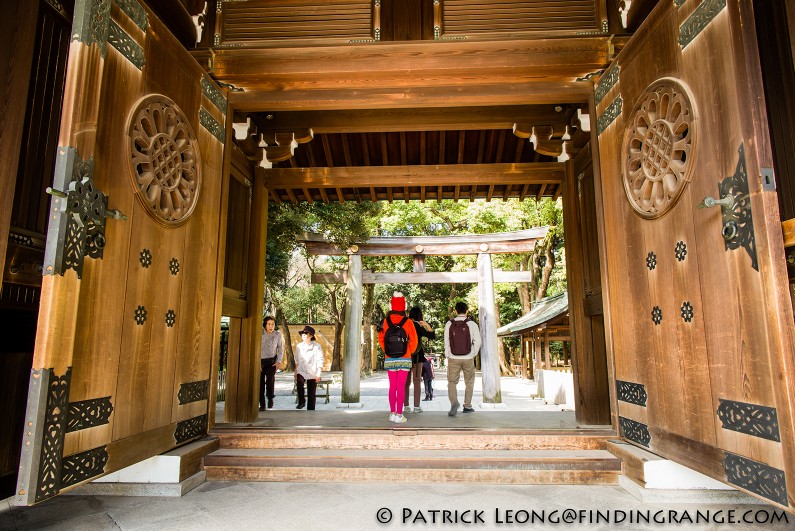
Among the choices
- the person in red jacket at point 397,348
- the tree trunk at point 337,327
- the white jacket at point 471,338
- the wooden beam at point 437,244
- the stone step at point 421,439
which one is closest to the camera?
the stone step at point 421,439

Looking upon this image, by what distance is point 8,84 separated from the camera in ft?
8.77

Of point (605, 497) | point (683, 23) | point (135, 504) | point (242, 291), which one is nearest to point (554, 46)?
point (683, 23)

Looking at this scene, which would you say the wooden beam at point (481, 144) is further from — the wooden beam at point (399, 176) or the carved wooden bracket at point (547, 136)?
the carved wooden bracket at point (547, 136)

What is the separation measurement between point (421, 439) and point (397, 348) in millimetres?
1394

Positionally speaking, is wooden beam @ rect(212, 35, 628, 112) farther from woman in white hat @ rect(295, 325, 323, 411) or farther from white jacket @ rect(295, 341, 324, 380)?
white jacket @ rect(295, 341, 324, 380)

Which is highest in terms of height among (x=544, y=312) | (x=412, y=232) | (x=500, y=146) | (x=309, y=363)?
(x=412, y=232)

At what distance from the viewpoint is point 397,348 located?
16.2 ft

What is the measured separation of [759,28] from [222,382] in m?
8.88

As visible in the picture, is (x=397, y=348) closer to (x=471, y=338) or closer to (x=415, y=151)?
(x=471, y=338)

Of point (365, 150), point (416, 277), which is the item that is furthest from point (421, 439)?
point (416, 277)

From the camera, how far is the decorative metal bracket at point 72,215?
2211 millimetres

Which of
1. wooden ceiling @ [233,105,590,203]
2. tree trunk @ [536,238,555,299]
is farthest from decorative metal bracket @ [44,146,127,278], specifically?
tree trunk @ [536,238,555,299]

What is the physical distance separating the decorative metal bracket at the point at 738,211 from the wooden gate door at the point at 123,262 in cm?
316

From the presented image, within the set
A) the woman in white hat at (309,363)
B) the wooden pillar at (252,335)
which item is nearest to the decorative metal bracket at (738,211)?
the wooden pillar at (252,335)
